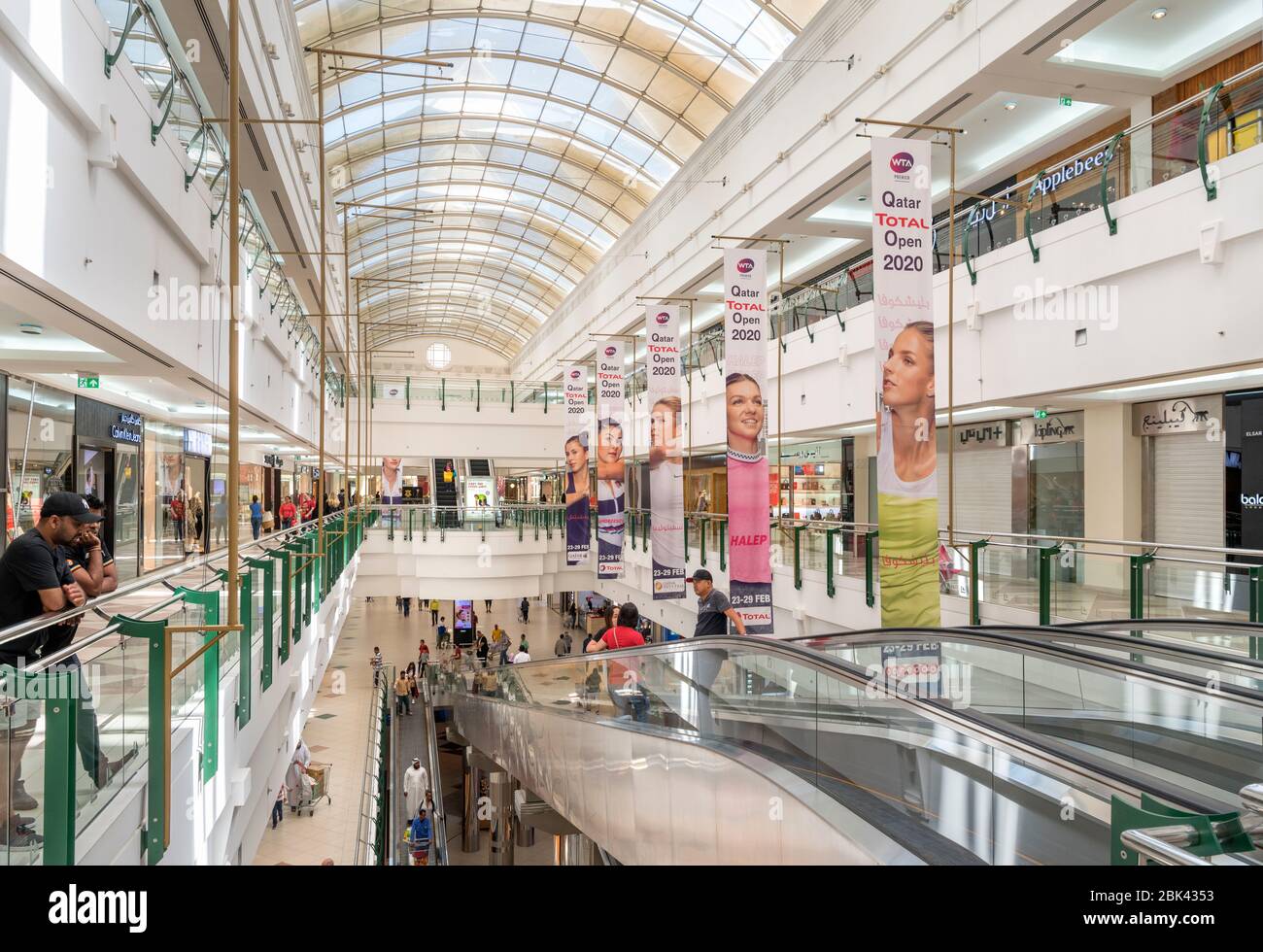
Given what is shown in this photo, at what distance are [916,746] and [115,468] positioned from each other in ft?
46.4

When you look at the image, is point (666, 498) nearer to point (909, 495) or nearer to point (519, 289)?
point (909, 495)

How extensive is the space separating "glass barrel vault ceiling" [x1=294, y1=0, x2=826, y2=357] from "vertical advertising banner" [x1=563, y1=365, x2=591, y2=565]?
4431 millimetres

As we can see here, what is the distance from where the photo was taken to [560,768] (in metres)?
8.66

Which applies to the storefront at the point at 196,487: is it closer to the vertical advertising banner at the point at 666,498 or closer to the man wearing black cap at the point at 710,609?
the vertical advertising banner at the point at 666,498

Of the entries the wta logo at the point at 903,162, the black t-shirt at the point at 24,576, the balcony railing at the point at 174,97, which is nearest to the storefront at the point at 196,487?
the balcony railing at the point at 174,97

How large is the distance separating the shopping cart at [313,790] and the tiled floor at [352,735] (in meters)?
0.15

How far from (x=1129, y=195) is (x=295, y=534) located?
1153 cm

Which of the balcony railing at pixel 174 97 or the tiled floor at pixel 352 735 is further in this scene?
the tiled floor at pixel 352 735

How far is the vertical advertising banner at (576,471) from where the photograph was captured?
20.9m

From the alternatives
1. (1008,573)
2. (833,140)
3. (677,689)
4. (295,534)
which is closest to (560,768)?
(677,689)

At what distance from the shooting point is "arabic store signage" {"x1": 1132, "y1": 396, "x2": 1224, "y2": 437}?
36.0ft

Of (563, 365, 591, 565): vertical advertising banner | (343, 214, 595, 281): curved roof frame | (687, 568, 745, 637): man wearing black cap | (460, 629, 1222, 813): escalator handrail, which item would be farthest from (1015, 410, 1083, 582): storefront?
(343, 214, 595, 281): curved roof frame

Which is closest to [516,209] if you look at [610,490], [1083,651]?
[610,490]

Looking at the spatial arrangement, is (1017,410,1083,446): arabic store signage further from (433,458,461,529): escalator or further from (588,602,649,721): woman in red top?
(433,458,461,529): escalator
